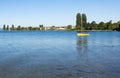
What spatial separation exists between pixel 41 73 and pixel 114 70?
6.36 metres

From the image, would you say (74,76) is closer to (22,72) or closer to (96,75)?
(96,75)

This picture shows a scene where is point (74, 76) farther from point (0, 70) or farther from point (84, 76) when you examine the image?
point (0, 70)

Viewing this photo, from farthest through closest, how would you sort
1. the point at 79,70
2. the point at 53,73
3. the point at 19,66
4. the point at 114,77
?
the point at 19,66
the point at 79,70
the point at 53,73
the point at 114,77

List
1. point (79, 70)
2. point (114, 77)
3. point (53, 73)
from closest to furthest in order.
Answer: point (114, 77) → point (53, 73) → point (79, 70)

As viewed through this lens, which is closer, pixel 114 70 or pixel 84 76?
pixel 84 76

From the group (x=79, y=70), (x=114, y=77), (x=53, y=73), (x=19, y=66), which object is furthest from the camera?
(x=19, y=66)

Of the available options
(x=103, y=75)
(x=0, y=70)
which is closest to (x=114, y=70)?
(x=103, y=75)

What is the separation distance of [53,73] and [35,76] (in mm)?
1783

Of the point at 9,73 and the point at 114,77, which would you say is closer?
the point at 114,77

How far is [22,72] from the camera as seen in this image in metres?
22.2

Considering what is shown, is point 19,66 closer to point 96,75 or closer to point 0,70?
point 0,70

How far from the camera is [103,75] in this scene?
2095 centimetres

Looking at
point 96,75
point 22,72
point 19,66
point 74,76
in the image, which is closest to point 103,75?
point 96,75

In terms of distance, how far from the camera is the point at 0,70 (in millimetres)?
23172
